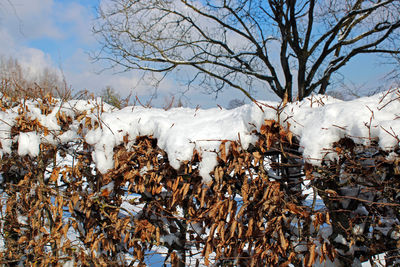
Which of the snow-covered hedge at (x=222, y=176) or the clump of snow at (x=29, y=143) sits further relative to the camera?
the clump of snow at (x=29, y=143)

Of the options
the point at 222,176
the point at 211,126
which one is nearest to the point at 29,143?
the point at 211,126

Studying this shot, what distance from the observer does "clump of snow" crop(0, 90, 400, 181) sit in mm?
1848

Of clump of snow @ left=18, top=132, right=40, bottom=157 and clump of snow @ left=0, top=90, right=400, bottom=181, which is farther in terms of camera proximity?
clump of snow @ left=18, top=132, right=40, bottom=157

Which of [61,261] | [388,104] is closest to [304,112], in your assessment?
[388,104]

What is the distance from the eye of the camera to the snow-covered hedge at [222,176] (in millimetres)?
1905

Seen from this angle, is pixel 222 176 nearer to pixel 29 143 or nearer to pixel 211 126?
pixel 211 126

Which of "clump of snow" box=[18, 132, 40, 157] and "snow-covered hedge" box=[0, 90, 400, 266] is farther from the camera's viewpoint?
"clump of snow" box=[18, 132, 40, 157]

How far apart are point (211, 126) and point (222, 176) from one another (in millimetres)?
400

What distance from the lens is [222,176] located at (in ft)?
7.22

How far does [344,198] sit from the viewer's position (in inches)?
81.3

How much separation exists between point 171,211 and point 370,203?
1.46 metres

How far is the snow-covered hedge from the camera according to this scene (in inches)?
75.0

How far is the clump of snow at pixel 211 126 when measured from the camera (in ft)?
6.06

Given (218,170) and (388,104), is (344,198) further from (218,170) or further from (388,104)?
(218,170)
